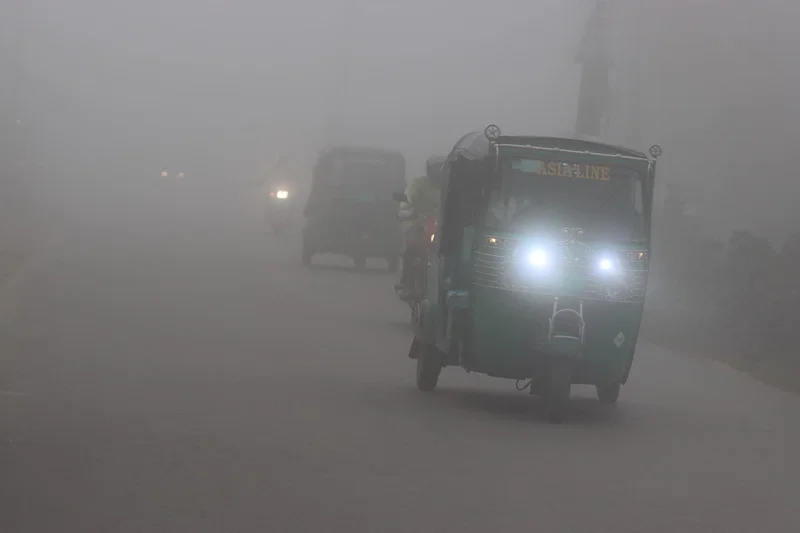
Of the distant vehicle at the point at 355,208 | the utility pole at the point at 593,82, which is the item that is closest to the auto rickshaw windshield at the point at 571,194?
the distant vehicle at the point at 355,208

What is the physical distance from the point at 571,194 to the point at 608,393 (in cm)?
212

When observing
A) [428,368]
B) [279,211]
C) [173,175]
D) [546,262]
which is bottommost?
[428,368]

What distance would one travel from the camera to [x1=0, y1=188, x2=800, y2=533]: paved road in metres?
8.00

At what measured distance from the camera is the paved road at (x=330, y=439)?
8.00 meters

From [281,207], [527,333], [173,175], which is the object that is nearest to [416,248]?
[527,333]

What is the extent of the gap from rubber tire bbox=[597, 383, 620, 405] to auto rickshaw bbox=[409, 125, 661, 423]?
870 millimetres

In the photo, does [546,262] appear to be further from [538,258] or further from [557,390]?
[557,390]

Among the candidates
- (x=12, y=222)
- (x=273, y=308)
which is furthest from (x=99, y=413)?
(x=12, y=222)

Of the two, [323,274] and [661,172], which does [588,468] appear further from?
[661,172]

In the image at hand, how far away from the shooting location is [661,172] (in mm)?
57969

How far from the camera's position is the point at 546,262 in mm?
12297

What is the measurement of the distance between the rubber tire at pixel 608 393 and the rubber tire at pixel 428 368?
5.01ft

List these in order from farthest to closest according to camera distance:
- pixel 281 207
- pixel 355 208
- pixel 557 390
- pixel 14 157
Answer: pixel 14 157
pixel 281 207
pixel 355 208
pixel 557 390

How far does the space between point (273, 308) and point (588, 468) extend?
1203 cm
